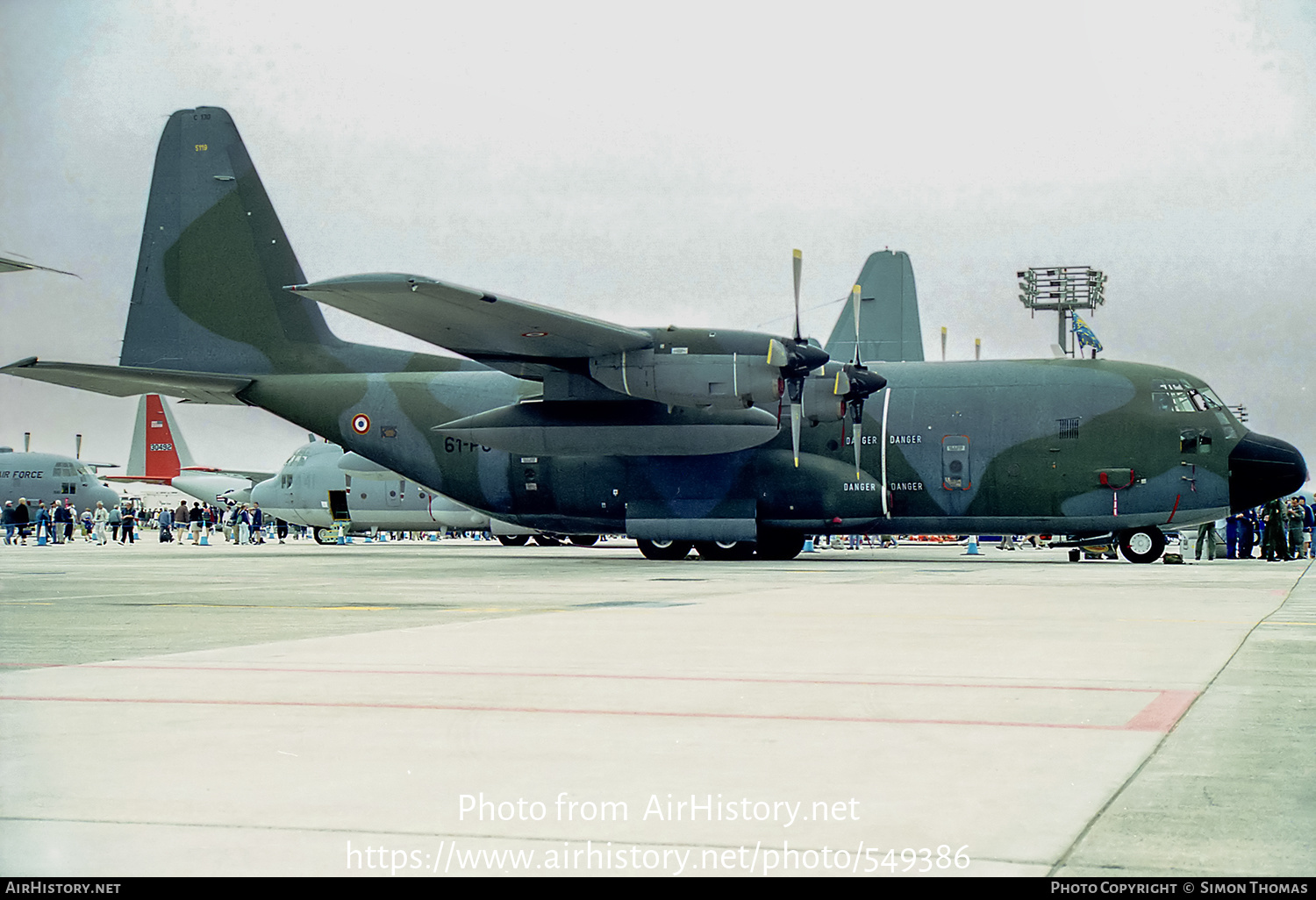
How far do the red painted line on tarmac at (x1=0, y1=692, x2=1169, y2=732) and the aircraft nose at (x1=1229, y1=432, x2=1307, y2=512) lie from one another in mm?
22780

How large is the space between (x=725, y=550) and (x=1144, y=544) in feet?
31.9

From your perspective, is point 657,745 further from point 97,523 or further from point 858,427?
point 97,523

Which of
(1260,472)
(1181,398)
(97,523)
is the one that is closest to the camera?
(1260,472)

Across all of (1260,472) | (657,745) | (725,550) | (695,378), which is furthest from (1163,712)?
(725,550)

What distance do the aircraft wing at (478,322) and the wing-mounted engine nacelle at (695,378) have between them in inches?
15.8

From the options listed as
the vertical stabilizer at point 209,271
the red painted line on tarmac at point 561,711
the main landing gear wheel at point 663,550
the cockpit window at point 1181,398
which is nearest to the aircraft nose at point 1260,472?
the cockpit window at point 1181,398

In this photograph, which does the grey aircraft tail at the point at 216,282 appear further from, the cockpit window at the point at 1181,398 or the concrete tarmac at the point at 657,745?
the concrete tarmac at the point at 657,745

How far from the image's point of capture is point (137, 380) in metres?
29.9

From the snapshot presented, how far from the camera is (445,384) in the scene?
30.9 metres

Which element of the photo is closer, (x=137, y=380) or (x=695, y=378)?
(x=695, y=378)

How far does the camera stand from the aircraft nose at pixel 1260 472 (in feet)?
86.2

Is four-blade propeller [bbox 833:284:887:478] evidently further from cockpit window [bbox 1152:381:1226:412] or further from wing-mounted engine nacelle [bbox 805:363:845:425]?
cockpit window [bbox 1152:381:1226:412]

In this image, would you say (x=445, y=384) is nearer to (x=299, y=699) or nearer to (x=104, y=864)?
(x=299, y=699)

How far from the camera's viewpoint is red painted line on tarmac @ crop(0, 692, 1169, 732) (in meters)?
6.04
